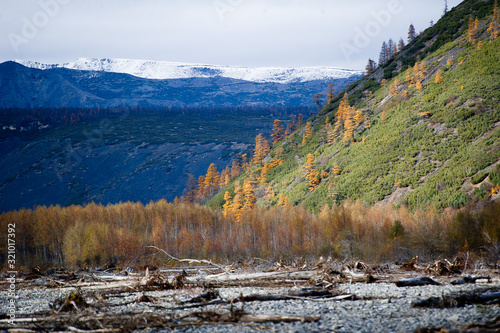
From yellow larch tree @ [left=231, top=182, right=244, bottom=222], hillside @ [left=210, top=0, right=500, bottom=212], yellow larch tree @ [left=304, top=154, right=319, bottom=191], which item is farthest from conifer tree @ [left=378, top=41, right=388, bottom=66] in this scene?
yellow larch tree @ [left=231, top=182, right=244, bottom=222]

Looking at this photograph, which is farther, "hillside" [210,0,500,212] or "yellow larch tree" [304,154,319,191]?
"yellow larch tree" [304,154,319,191]

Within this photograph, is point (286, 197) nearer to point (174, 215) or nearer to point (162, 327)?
point (174, 215)

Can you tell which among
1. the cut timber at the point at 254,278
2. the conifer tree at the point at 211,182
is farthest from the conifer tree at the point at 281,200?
the cut timber at the point at 254,278

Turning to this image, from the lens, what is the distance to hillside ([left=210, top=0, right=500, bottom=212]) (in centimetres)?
5899

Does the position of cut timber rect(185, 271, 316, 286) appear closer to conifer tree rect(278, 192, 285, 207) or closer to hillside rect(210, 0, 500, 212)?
hillside rect(210, 0, 500, 212)

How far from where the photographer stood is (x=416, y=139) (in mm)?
72750

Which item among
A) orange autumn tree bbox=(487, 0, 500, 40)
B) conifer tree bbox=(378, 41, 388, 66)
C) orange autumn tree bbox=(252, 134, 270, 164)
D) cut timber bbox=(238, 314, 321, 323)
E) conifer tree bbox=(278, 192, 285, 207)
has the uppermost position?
conifer tree bbox=(378, 41, 388, 66)

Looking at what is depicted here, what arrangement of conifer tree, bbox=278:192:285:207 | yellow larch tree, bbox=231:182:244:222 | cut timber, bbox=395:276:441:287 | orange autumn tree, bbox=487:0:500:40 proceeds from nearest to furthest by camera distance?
cut timber, bbox=395:276:441:287, orange autumn tree, bbox=487:0:500:40, yellow larch tree, bbox=231:182:244:222, conifer tree, bbox=278:192:285:207

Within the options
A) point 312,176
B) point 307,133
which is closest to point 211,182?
point 307,133

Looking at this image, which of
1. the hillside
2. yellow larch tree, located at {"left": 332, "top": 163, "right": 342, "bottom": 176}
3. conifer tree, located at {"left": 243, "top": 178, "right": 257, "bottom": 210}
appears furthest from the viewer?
conifer tree, located at {"left": 243, "top": 178, "right": 257, "bottom": 210}

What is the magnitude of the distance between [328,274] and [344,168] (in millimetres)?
63034

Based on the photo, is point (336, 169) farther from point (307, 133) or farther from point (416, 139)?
point (307, 133)

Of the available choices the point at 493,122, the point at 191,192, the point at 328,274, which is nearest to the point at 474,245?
the point at 493,122

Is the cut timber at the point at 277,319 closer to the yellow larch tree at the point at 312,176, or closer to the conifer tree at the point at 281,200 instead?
the yellow larch tree at the point at 312,176
